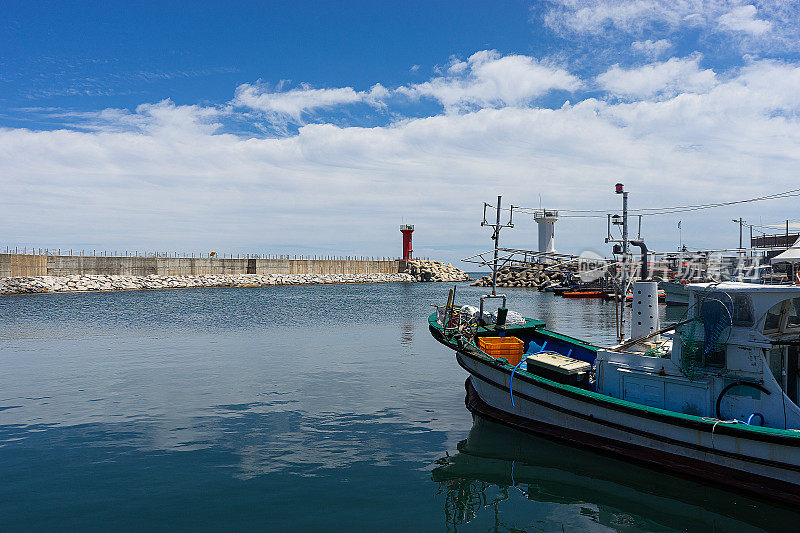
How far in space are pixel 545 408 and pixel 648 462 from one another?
2637mm

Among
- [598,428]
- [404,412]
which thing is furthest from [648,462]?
[404,412]

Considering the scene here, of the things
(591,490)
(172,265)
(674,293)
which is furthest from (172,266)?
(591,490)

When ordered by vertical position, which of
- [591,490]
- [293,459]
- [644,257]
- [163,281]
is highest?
[644,257]

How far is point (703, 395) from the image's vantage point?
1110 cm

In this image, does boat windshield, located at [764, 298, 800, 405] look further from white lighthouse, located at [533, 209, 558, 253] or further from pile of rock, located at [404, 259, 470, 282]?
pile of rock, located at [404, 259, 470, 282]

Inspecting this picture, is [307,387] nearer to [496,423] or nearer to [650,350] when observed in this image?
[496,423]

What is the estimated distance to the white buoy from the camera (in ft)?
46.3

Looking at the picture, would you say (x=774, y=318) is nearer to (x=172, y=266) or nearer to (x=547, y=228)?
(x=547, y=228)

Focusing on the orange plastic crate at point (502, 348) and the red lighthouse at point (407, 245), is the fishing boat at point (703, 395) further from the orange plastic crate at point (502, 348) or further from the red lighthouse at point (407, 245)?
the red lighthouse at point (407, 245)

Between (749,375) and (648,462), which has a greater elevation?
(749,375)

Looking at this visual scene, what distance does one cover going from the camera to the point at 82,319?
127 feet

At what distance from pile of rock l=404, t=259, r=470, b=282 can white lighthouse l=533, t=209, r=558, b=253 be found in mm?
41639

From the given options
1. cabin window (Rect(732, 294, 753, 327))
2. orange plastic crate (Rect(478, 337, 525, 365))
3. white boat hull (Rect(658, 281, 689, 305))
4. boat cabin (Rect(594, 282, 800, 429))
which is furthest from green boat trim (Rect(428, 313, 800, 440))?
white boat hull (Rect(658, 281, 689, 305))

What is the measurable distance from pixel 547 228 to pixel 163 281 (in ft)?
199
